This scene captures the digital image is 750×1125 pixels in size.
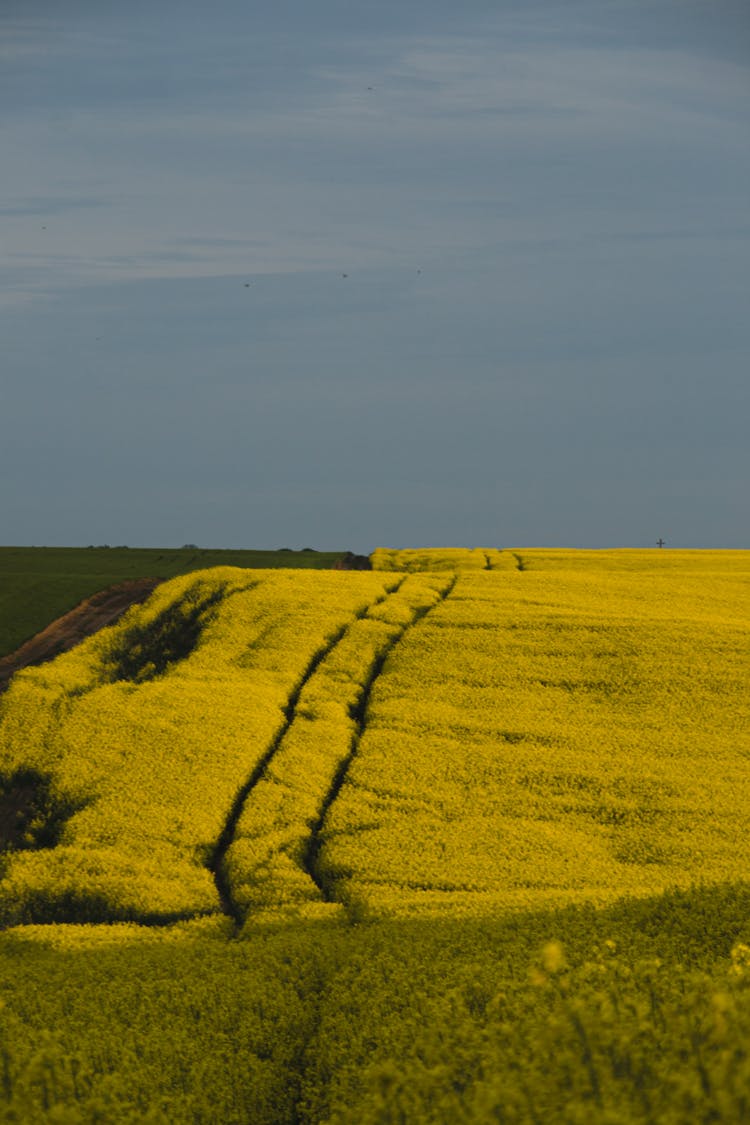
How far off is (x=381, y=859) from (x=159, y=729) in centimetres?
1202

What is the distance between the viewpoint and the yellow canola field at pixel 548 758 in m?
28.8

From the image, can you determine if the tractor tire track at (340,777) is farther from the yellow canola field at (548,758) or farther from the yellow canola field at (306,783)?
the yellow canola field at (548,758)

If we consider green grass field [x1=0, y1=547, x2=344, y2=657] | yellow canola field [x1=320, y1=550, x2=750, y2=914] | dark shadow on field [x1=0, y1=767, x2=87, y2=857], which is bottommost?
dark shadow on field [x1=0, y1=767, x2=87, y2=857]

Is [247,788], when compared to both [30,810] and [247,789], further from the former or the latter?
[30,810]

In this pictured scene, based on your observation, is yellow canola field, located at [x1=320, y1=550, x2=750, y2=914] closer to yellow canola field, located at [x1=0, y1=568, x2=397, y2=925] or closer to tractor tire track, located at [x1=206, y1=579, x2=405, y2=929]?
→ tractor tire track, located at [x1=206, y1=579, x2=405, y2=929]

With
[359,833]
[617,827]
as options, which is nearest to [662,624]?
[617,827]

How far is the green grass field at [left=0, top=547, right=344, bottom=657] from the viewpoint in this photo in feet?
194

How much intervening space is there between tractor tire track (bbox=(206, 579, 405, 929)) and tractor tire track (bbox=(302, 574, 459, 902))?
2274 mm

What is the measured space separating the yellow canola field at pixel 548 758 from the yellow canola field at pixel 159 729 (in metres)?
4.13

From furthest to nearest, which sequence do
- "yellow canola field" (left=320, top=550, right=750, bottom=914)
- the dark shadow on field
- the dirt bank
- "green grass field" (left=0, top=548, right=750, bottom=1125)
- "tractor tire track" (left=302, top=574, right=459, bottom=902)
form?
the dirt bank, the dark shadow on field, "tractor tire track" (left=302, top=574, right=459, bottom=902), "yellow canola field" (left=320, top=550, right=750, bottom=914), "green grass field" (left=0, top=548, right=750, bottom=1125)

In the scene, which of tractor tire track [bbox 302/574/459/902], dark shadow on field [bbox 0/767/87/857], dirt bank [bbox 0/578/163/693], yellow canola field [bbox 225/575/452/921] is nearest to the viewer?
yellow canola field [bbox 225/575/452/921]

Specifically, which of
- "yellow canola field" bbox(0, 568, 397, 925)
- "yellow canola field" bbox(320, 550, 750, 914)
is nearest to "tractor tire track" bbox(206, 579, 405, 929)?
"yellow canola field" bbox(0, 568, 397, 925)

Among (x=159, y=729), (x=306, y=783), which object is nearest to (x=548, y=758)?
(x=306, y=783)

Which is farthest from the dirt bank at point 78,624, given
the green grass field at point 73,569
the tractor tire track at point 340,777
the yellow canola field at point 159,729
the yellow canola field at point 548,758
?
the yellow canola field at point 548,758
